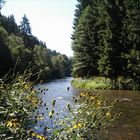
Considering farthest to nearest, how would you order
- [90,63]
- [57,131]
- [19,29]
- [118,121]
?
[19,29]
[90,63]
[118,121]
[57,131]

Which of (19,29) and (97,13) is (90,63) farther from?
(19,29)

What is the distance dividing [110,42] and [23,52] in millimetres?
20758

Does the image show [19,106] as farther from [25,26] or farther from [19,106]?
[25,26]

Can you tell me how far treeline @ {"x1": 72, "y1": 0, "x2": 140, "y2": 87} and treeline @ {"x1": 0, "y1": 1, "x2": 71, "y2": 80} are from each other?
5.15m

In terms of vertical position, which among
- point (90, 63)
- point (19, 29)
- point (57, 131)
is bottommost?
point (57, 131)

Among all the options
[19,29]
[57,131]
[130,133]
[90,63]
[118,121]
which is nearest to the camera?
[57,131]

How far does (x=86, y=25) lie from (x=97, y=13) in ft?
6.15

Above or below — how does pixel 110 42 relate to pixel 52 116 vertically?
above

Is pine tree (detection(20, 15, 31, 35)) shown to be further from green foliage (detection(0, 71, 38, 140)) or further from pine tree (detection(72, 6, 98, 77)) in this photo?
green foliage (detection(0, 71, 38, 140))

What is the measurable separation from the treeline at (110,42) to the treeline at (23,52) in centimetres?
515

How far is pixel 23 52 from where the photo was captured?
58.2 meters

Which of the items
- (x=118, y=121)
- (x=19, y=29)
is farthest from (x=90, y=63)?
(x=19, y=29)

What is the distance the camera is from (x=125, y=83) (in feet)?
128

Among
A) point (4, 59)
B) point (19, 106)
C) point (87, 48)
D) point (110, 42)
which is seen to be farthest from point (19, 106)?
point (87, 48)
